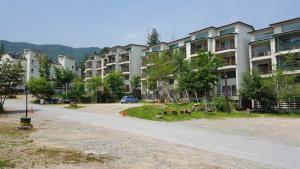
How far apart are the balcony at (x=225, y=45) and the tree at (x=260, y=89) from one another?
12837 mm

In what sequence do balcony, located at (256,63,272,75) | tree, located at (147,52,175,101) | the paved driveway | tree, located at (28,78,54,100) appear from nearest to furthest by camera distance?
the paved driveway, balcony, located at (256,63,272,75), tree, located at (147,52,175,101), tree, located at (28,78,54,100)

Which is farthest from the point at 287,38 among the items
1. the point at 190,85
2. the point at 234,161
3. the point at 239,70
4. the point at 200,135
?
the point at 234,161

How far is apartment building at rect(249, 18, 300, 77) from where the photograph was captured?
47188mm

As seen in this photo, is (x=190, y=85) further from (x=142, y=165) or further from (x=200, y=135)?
(x=142, y=165)

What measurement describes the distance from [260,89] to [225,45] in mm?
16686

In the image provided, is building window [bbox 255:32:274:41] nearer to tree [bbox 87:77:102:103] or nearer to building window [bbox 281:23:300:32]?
building window [bbox 281:23:300:32]

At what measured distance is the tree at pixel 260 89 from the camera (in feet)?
141

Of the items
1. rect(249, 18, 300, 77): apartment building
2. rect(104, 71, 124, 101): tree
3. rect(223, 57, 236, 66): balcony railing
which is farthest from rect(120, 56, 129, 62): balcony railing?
rect(249, 18, 300, 77): apartment building

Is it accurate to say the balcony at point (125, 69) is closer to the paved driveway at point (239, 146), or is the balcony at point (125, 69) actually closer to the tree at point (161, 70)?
the tree at point (161, 70)

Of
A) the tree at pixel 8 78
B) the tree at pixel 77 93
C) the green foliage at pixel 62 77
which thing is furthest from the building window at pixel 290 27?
the green foliage at pixel 62 77

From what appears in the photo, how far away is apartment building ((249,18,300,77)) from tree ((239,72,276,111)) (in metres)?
3.61

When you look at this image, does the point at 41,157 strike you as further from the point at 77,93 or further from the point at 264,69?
the point at 77,93

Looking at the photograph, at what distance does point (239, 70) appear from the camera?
180ft

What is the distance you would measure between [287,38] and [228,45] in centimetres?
1111
